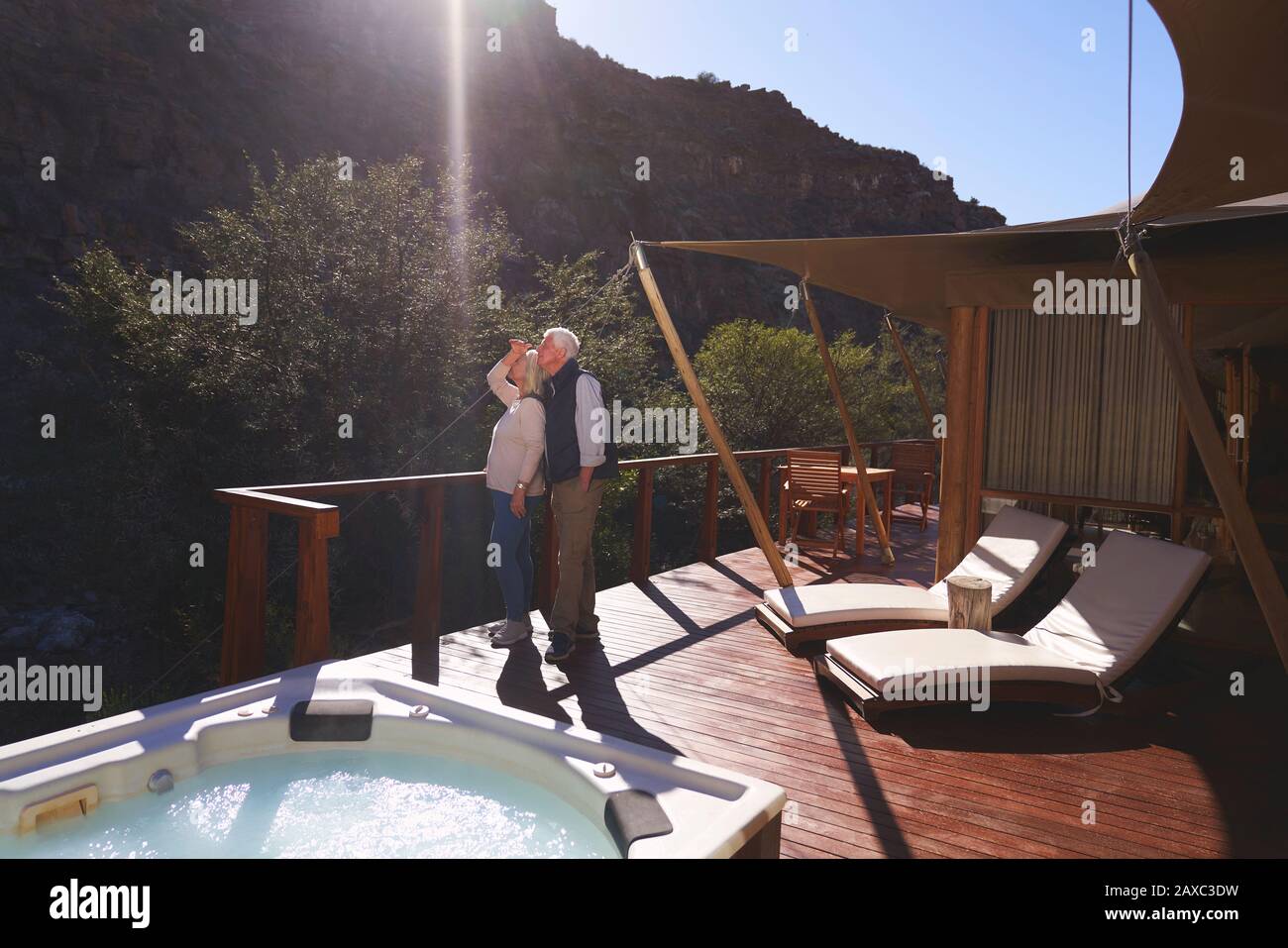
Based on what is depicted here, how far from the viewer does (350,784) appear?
2.81m

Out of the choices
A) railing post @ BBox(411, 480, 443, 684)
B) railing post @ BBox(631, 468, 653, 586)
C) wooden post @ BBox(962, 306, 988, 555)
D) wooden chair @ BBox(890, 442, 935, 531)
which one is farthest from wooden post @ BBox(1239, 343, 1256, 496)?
railing post @ BBox(411, 480, 443, 684)

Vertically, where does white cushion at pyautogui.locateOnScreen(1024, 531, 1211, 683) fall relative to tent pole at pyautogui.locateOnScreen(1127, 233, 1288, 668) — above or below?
below

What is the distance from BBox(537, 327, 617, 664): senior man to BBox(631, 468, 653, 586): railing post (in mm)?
1938

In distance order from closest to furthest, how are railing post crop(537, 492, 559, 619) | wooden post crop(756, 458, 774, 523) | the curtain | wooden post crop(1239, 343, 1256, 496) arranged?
the curtain → railing post crop(537, 492, 559, 619) → wooden post crop(1239, 343, 1256, 496) → wooden post crop(756, 458, 774, 523)

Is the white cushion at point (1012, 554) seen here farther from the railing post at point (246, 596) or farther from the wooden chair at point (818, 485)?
the railing post at point (246, 596)

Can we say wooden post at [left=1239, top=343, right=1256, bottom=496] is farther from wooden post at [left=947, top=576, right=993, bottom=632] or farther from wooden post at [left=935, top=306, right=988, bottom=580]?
wooden post at [left=947, top=576, right=993, bottom=632]

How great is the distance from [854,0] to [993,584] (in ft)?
32.2

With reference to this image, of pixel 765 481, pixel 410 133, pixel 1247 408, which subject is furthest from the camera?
pixel 410 133

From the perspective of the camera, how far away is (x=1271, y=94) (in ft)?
8.39

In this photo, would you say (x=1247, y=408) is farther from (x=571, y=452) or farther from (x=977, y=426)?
(x=571, y=452)

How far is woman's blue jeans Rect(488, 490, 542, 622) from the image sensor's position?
4.09 m

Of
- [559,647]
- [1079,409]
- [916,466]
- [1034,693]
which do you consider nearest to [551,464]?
[559,647]

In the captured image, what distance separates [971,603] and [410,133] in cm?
2805

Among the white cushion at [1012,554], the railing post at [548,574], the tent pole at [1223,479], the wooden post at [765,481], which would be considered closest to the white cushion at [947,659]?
the white cushion at [1012,554]
